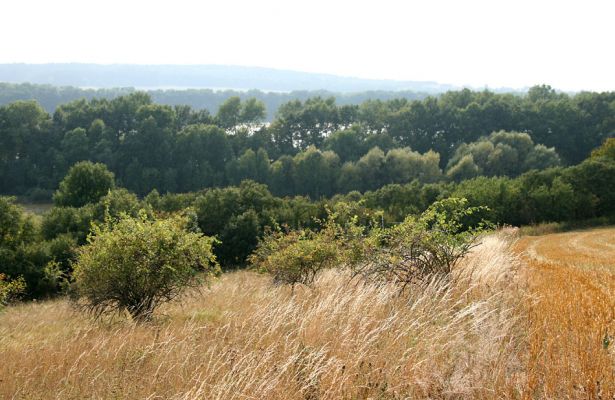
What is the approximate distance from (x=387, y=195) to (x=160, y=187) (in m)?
50.7

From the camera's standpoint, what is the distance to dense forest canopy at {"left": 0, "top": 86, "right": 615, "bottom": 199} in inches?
3915

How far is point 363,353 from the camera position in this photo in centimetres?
672

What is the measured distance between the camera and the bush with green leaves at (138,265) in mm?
13938

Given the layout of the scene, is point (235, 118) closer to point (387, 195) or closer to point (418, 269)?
point (387, 195)

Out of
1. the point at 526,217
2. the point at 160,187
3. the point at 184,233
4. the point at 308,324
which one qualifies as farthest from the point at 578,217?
the point at 160,187

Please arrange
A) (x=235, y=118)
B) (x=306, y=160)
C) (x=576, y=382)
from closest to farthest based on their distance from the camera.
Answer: (x=576, y=382) < (x=306, y=160) < (x=235, y=118)

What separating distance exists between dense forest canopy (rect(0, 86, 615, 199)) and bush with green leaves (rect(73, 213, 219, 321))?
83.9 meters

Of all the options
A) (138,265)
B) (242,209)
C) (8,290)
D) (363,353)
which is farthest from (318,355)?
(242,209)

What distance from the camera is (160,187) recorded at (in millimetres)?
102812

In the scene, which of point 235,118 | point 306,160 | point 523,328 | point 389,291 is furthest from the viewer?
point 235,118

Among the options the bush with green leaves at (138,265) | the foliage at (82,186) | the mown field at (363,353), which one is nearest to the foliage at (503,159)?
the foliage at (82,186)

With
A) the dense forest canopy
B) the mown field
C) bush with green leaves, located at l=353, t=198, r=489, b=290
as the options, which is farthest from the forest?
the mown field

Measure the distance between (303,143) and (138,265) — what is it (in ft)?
383

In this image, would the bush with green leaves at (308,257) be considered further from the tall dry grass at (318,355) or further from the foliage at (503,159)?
the foliage at (503,159)
